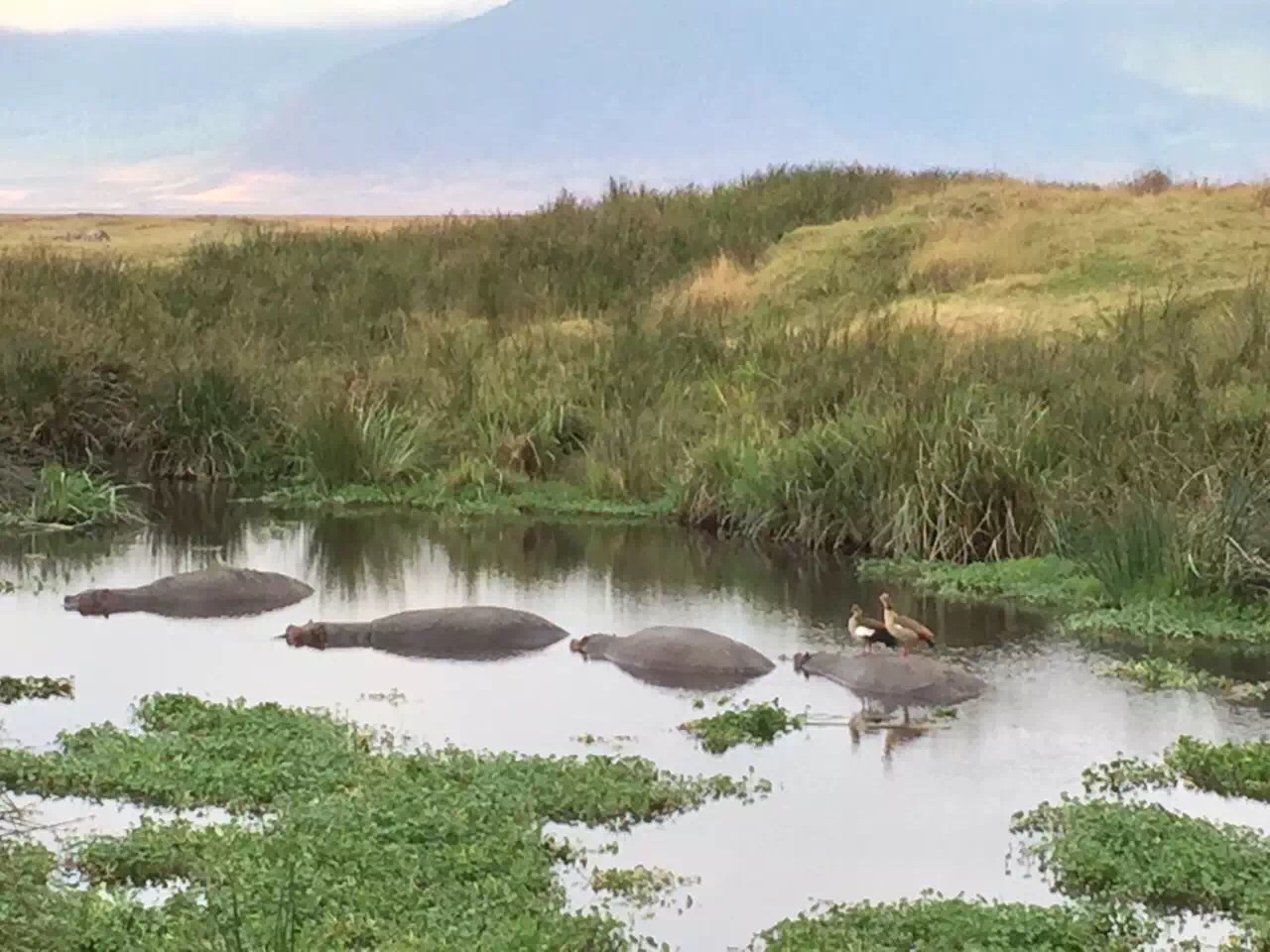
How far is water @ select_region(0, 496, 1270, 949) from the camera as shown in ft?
23.2

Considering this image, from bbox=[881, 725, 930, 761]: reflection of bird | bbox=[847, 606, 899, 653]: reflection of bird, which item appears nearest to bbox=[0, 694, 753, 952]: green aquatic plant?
bbox=[881, 725, 930, 761]: reflection of bird

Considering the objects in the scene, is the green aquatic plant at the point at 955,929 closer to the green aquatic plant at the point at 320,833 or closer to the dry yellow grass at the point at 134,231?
the green aquatic plant at the point at 320,833

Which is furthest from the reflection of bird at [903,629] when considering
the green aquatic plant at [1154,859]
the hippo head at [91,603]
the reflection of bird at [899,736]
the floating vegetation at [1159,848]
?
the hippo head at [91,603]

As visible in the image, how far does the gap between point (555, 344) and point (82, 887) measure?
44.3 ft

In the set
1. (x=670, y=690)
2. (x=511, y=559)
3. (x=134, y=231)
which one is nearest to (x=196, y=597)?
(x=511, y=559)

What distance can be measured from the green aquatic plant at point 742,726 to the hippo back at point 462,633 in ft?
6.63

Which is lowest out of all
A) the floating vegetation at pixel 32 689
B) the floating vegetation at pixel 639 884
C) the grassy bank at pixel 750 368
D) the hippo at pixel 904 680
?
the floating vegetation at pixel 639 884

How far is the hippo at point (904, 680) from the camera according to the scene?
9508mm

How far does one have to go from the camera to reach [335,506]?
1599 cm

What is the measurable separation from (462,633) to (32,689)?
2.43 metres

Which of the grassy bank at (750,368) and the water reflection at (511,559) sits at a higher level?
the grassy bank at (750,368)

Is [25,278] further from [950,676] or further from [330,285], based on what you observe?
[950,676]

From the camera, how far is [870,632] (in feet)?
33.7

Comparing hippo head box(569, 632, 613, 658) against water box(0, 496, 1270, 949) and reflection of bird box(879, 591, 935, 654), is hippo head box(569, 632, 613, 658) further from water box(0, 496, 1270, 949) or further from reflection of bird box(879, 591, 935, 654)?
reflection of bird box(879, 591, 935, 654)
